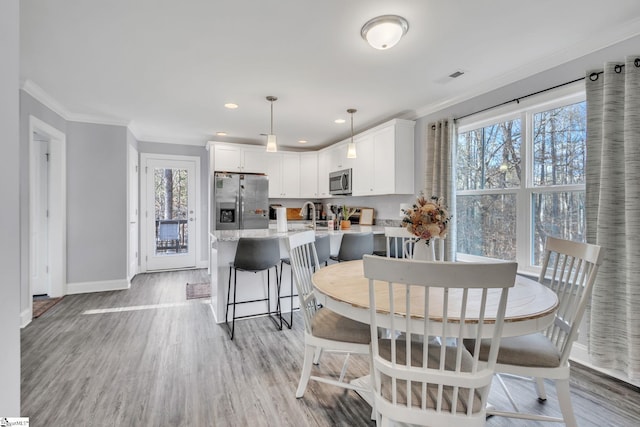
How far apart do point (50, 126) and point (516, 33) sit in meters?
4.79

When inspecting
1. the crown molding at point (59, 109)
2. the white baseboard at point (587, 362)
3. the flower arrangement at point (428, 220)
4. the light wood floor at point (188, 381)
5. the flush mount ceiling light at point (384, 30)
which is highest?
the crown molding at point (59, 109)

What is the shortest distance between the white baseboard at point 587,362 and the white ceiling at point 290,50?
227cm

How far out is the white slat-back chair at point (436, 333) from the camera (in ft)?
3.35

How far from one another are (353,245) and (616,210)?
2059 millimetres

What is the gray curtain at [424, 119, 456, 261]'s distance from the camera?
346cm

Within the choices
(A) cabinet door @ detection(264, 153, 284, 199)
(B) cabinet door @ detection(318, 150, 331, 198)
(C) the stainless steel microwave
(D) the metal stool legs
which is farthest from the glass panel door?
(D) the metal stool legs

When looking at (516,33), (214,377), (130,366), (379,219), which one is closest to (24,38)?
(130,366)

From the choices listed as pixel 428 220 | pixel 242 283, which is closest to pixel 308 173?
pixel 242 283

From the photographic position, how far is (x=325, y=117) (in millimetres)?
4215

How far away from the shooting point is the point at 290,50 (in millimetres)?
2416

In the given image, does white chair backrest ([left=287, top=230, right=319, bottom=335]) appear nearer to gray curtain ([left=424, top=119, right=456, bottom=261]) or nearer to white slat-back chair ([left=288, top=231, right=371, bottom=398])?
white slat-back chair ([left=288, top=231, right=371, bottom=398])

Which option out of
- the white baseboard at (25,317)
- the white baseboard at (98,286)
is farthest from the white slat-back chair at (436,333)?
the white baseboard at (98,286)

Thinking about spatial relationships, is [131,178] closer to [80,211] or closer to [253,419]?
[80,211]

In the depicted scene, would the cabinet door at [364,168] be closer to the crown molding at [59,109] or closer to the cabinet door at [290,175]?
the cabinet door at [290,175]
